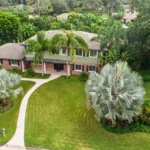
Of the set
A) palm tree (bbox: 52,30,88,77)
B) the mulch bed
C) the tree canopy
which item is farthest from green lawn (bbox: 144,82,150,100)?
the tree canopy

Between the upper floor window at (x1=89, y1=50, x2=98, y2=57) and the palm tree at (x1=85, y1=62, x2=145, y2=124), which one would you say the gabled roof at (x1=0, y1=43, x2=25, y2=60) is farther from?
the palm tree at (x1=85, y1=62, x2=145, y2=124)

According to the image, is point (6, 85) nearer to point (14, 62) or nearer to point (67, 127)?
point (67, 127)

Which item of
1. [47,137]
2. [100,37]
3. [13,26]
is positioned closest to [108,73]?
[47,137]

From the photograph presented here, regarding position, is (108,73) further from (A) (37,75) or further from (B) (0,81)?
(A) (37,75)

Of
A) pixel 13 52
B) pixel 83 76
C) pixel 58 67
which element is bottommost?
pixel 83 76

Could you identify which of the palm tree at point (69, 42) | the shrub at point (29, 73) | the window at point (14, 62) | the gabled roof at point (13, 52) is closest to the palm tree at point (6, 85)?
the shrub at point (29, 73)

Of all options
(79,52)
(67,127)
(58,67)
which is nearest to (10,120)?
(67,127)
